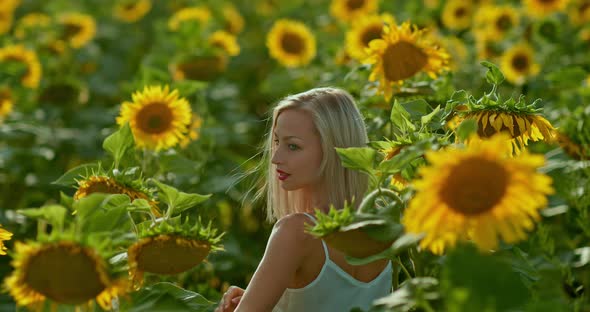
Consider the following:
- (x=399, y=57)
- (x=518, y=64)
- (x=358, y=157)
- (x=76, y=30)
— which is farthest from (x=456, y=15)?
(x=358, y=157)

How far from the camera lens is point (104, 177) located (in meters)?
1.58

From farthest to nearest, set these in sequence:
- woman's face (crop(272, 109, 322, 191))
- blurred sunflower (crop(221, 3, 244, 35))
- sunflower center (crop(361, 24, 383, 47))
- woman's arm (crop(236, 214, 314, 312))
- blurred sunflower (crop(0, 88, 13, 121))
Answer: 1. blurred sunflower (crop(221, 3, 244, 35))
2. blurred sunflower (crop(0, 88, 13, 121))
3. sunflower center (crop(361, 24, 383, 47))
4. woman's face (crop(272, 109, 322, 191))
5. woman's arm (crop(236, 214, 314, 312))

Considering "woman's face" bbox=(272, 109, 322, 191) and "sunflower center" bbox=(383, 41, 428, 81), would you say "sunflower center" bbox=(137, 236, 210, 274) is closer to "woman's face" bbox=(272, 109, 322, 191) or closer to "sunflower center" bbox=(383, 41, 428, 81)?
"woman's face" bbox=(272, 109, 322, 191)

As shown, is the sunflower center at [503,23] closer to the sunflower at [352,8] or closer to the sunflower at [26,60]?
the sunflower at [352,8]

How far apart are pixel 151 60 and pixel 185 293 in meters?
2.12

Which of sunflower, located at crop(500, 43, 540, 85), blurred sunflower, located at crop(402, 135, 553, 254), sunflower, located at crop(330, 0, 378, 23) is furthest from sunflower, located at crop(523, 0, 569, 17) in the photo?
Result: blurred sunflower, located at crop(402, 135, 553, 254)

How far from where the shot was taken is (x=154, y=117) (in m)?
2.18

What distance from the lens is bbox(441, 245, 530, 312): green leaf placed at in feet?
3.17

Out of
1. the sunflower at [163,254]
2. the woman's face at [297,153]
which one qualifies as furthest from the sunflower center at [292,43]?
the sunflower at [163,254]

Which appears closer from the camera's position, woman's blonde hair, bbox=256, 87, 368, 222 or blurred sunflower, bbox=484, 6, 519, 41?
woman's blonde hair, bbox=256, 87, 368, 222

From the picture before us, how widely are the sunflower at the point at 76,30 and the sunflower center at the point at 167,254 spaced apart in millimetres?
2829

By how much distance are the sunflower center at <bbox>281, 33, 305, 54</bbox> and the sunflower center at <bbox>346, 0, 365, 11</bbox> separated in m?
0.38

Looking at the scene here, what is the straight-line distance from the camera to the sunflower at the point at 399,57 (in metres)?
2.02

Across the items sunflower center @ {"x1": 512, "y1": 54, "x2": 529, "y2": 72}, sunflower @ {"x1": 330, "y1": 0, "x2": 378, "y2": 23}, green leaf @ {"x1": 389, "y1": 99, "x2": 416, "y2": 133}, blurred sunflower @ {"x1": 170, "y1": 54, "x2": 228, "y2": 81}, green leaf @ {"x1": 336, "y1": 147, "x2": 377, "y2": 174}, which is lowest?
green leaf @ {"x1": 336, "y1": 147, "x2": 377, "y2": 174}
